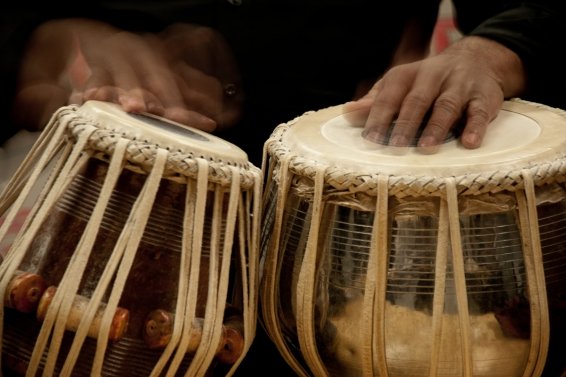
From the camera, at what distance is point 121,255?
1218 mm

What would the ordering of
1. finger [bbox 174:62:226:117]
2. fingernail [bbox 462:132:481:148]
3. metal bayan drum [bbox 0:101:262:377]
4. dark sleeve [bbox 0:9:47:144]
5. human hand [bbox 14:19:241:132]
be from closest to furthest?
1. metal bayan drum [bbox 0:101:262:377]
2. fingernail [bbox 462:132:481:148]
3. human hand [bbox 14:19:241:132]
4. finger [bbox 174:62:226:117]
5. dark sleeve [bbox 0:9:47:144]

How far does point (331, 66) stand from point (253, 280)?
0.80m

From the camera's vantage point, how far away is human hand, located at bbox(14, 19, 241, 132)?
57.2 inches

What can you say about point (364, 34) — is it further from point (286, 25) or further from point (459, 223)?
point (459, 223)

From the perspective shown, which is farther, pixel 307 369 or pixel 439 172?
pixel 307 369

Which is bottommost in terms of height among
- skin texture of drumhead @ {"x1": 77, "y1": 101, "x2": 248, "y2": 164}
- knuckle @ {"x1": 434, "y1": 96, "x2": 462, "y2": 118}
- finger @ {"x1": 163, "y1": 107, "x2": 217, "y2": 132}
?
skin texture of drumhead @ {"x1": 77, "y1": 101, "x2": 248, "y2": 164}

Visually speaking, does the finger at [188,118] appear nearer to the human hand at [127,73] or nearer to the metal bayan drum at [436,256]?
the human hand at [127,73]

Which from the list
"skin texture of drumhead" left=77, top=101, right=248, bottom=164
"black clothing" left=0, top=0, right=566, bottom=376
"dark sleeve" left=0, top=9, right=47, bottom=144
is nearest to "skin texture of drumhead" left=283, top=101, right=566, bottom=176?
"skin texture of drumhead" left=77, top=101, right=248, bottom=164

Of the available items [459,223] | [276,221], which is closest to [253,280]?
[276,221]

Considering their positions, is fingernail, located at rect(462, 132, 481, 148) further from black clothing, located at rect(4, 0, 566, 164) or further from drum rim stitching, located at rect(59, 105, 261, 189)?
black clothing, located at rect(4, 0, 566, 164)

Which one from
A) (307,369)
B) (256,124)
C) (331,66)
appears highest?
(331,66)

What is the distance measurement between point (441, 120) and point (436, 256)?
26 cm

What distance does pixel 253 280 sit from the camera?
1389mm

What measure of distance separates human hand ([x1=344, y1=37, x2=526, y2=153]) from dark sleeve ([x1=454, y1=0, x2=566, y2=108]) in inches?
7.3
